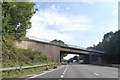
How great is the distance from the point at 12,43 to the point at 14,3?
281 inches

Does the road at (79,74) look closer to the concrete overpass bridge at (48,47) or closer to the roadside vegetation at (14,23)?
the roadside vegetation at (14,23)

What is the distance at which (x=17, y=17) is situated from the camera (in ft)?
116

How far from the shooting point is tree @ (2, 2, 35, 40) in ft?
110

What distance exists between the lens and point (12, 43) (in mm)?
38781

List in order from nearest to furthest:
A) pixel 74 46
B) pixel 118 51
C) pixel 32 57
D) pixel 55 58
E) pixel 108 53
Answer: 1. pixel 32 57
2. pixel 55 58
3. pixel 74 46
4. pixel 118 51
5. pixel 108 53

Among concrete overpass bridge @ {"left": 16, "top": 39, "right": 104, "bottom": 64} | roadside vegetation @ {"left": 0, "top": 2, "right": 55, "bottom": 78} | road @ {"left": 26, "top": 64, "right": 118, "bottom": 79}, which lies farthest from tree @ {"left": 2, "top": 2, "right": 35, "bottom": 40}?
concrete overpass bridge @ {"left": 16, "top": 39, "right": 104, "bottom": 64}

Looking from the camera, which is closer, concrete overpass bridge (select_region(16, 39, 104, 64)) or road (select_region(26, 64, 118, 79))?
road (select_region(26, 64, 118, 79))

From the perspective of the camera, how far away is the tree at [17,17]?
A: 3347 centimetres

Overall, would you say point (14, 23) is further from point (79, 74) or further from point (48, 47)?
point (48, 47)

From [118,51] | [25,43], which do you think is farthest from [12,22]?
[118,51]

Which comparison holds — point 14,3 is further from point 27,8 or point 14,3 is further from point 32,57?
point 32,57

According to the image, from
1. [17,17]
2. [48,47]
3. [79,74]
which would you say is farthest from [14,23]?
[48,47]

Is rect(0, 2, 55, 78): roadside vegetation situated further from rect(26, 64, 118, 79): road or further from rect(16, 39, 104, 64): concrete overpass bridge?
rect(16, 39, 104, 64): concrete overpass bridge

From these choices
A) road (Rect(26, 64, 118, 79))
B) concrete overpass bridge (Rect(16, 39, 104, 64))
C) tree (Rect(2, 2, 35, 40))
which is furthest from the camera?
concrete overpass bridge (Rect(16, 39, 104, 64))
